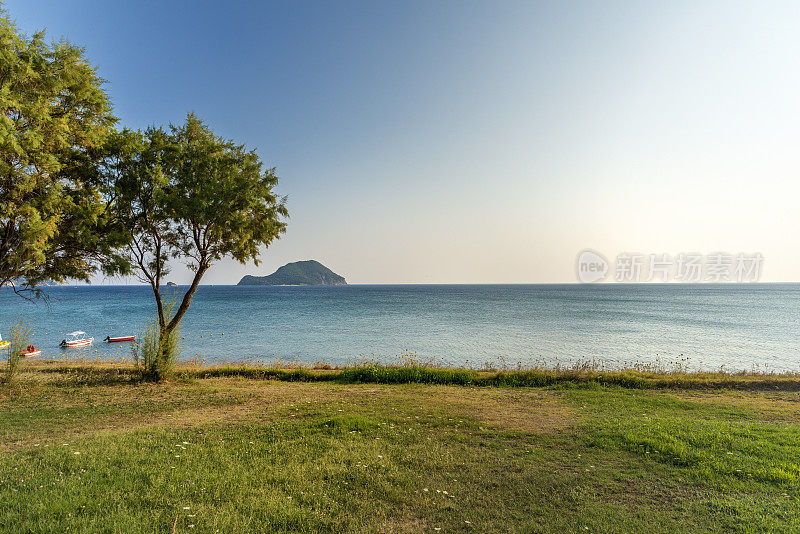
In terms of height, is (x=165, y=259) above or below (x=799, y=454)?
above

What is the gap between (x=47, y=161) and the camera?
37.5 feet

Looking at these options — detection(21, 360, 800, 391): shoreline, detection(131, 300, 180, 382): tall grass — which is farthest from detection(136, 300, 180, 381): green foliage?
detection(21, 360, 800, 391): shoreline

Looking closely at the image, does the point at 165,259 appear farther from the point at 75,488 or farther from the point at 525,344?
the point at 525,344

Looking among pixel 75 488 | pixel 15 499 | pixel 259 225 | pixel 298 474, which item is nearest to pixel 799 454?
pixel 298 474

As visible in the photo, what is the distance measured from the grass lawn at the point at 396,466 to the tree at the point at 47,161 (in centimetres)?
488

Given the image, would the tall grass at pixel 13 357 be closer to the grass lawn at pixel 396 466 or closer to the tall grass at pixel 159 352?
the grass lawn at pixel 396 466

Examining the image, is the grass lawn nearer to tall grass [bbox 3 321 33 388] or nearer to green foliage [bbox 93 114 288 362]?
tall grass [bbox 3 321 33 388]

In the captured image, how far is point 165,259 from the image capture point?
16.1 meters

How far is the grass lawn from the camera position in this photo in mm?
4781

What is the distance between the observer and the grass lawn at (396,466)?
15.7 ft

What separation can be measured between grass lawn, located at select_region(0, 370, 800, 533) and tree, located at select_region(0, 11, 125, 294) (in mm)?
4882

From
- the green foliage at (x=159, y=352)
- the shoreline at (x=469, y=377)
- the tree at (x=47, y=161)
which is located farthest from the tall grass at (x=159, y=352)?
the tree at (x=47, y=161)

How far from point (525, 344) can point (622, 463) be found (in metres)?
28.0

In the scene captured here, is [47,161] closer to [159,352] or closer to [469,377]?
[159,352]
